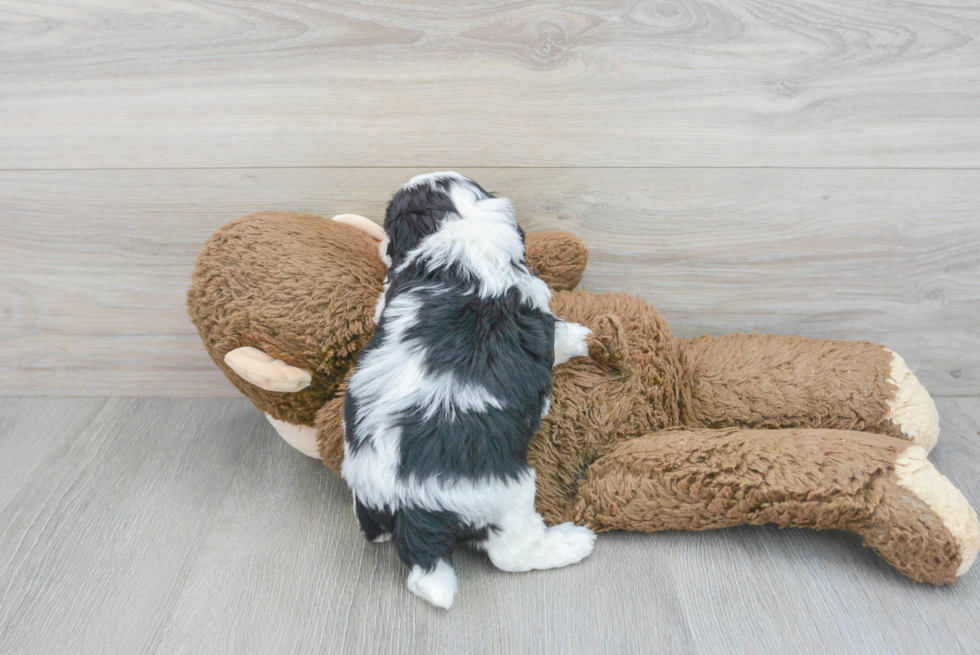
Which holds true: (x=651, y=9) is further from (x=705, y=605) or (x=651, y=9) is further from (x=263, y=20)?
(x=705, y=605)

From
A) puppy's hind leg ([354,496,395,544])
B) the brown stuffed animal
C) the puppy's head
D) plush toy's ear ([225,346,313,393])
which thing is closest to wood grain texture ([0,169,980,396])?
the brown stuffed animal

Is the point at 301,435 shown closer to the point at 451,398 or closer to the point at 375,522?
the point at 375,522

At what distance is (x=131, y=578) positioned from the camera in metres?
1.00

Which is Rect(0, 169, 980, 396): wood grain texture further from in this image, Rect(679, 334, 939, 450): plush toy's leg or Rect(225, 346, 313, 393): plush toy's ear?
Rect(225, 346, 313, 393): plush toy's ear

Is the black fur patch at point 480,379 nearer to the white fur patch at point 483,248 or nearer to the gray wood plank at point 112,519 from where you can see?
the white fur patch at point 483,248

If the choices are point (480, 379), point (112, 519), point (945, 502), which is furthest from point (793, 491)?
point (112, 519)

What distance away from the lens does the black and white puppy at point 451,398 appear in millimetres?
869

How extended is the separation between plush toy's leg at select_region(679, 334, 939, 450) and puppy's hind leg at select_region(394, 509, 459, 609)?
1.56ft

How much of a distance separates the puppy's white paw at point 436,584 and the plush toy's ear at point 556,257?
0.51 meters

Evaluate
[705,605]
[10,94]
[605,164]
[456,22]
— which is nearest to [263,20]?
[456,22]

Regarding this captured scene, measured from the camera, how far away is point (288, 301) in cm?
103

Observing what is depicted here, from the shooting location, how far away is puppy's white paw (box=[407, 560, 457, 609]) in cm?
89

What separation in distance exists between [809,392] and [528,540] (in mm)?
540

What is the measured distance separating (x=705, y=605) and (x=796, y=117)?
830mm
